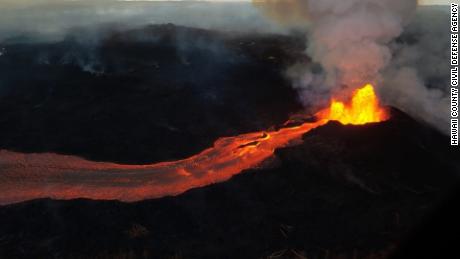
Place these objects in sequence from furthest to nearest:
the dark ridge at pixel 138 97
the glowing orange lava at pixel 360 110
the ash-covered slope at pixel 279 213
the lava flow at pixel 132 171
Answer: the glowing orange lava at pixel 360 110 → the dark ridge at pixel 138 97 → the lava flow at pixel 132 171 → the ash-covered slope at pixel 279 213

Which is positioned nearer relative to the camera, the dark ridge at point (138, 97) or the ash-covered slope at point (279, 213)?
the ash-covered slope at point (279, 213)

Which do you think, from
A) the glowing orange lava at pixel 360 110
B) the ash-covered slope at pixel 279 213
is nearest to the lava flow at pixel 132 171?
the glowing orange lava at pixel 360 110

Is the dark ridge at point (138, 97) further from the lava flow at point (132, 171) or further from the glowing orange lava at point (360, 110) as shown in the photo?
the glowing orange lava at point (360, 110)

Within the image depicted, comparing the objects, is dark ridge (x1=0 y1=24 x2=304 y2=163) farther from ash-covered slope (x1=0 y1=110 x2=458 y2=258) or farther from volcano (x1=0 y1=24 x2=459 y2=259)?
ash-covered slope (x1=0 y1=110 x2=458 y2=258)

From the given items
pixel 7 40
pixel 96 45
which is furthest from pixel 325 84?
pixel 7 40

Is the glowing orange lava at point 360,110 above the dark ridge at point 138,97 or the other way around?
above

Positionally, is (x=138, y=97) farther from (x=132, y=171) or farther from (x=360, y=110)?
(x=360, y=110)

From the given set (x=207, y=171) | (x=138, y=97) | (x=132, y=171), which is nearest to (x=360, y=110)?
(x=207, y=171)
